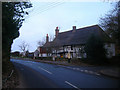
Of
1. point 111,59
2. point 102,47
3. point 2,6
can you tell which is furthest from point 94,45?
point 2,6

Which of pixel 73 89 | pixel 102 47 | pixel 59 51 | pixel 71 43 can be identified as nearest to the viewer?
pixel 102 47

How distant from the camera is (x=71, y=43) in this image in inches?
1563

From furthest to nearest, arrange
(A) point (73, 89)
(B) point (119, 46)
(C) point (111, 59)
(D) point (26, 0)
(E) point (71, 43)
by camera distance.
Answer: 1. (E) point (71, 43)
2. (D) point (26, 0)
3. (B) point (119, 46)
4. (A) point (73, 89)
5. (C) point (111, 59)

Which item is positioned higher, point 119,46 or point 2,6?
point 2,6

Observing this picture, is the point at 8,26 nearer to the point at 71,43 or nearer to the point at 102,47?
the point at 102,47

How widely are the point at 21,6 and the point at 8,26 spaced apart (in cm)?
517

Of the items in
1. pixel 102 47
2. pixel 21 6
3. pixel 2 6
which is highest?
pixel 21 6

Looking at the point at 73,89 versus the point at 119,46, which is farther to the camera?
the point at 119,46

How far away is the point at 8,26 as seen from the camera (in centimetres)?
1125

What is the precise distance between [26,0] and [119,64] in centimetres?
1259

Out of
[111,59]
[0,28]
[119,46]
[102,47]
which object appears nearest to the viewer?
[111,59]

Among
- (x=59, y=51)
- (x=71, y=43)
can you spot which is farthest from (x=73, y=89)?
(x=59, y=51)

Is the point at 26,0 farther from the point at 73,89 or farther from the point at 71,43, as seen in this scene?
the point at 71,43

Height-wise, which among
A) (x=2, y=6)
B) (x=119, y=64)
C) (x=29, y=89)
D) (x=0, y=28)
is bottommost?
(x=29, y=89)
